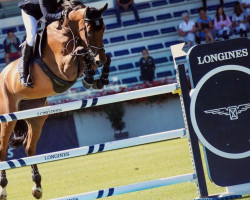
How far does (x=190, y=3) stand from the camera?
20766 mm

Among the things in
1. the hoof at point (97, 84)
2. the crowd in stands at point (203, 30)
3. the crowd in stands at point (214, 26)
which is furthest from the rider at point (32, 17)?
the crowd in stands at point (214, 26)

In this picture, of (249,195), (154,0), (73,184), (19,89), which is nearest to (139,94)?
(249,195)

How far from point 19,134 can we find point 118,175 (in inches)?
64.1

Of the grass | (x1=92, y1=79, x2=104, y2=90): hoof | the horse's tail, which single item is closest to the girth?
(x1=92, y1=79, x2=104, y2=90): hoof

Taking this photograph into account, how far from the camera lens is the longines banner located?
5.46 meters

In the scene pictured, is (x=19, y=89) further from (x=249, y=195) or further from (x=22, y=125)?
(x=249, y=195)

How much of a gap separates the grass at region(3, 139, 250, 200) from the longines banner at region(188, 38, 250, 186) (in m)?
0.64

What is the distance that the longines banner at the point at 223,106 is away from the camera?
17.9 feet

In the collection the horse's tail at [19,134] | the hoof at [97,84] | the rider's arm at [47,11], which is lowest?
the horse's tail at [19,134]

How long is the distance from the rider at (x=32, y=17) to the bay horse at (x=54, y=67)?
0.09 metres

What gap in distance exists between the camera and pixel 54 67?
770 centimetres

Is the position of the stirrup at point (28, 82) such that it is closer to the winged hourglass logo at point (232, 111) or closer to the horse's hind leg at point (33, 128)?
the horse's hind leg at point (33, 128)

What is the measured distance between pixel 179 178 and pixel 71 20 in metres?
2.85

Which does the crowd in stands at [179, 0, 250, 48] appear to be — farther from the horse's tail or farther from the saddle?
the saddle
